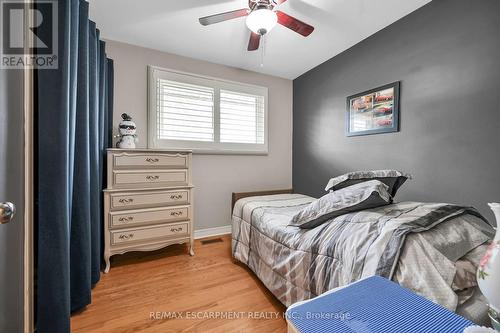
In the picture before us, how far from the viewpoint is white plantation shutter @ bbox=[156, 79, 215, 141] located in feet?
8.57

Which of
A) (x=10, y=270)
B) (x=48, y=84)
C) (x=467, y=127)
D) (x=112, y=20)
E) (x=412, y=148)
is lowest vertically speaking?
(x=10, y=270)

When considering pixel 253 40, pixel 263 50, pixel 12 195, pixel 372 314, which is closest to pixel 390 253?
pixel 372 314

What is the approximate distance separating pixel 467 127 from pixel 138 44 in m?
3.46

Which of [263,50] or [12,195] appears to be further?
[263,50]

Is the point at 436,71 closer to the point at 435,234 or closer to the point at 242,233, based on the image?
the point at 435,234

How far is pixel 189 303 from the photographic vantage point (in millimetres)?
1508

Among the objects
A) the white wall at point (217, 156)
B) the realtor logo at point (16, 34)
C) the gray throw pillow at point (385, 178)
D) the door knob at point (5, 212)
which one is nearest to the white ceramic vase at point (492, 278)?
the gray throw pillow at point (385, 178)

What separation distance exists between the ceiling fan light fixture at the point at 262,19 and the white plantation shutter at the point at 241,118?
4.71ft

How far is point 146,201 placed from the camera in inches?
80.7

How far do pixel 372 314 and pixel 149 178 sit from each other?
2109 millimetres

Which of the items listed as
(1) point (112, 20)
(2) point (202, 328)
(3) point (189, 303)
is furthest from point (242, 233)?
(1) point (112, 20)

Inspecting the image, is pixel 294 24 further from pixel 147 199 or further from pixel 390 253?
pixel 147 199

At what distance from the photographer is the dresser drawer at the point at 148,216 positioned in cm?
193

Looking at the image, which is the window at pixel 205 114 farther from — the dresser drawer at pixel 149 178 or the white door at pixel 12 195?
the white door at pixel 12 195
